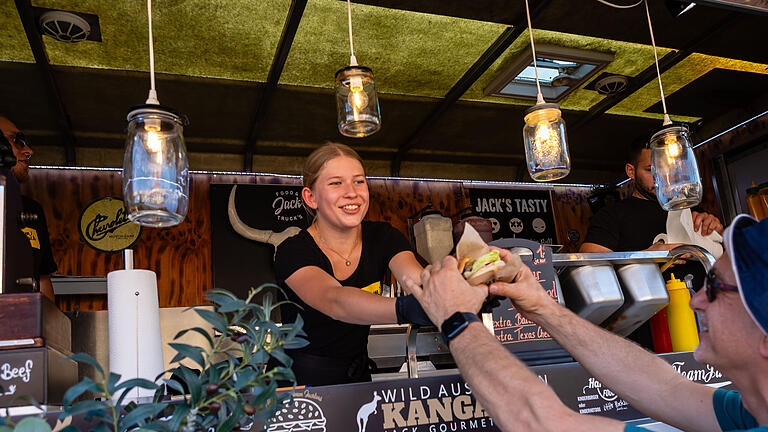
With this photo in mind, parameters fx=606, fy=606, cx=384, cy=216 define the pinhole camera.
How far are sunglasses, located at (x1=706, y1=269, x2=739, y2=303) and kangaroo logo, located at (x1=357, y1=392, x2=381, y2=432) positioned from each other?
2.32 feet

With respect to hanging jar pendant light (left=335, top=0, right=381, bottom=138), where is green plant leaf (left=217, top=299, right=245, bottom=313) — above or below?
below

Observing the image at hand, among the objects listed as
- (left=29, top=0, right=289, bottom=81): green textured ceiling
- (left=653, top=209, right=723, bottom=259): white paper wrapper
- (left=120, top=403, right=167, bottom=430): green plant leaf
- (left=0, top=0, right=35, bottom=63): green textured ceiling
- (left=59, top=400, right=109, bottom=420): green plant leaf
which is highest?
(left=0, top=0, right=35, bottom=63): green textured ceiling

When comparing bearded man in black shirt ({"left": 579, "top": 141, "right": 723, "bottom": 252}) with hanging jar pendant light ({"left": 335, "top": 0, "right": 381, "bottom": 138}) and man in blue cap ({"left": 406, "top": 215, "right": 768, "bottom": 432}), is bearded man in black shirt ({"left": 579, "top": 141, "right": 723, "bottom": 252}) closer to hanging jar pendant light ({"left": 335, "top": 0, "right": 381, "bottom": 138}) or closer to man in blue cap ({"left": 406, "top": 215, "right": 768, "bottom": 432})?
hanging jar pendant light ({"left": 335, "top": 0, "right": 381, "bottom": 138})

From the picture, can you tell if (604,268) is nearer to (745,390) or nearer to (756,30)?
(745,390)

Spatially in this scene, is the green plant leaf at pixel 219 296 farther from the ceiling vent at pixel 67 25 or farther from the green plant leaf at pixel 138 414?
the ceiling vent at pixel 67 25

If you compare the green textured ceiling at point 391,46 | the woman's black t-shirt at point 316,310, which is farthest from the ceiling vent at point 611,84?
the woman's black t-shirt at point 316,310

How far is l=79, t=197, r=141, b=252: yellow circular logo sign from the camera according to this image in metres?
4.97

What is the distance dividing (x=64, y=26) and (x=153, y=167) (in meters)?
2.43

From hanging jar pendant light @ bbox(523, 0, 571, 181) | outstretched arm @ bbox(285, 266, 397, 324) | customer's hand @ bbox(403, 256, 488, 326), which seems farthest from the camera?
hanging jar pendant light @ bbox(523, 0, 571, 181)

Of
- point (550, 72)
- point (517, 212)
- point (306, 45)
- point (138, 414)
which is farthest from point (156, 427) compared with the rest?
point (517, 212)

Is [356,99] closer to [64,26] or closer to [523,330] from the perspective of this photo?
[523,330]

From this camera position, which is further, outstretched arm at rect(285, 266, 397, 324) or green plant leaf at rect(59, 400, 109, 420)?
outstretched arm at rect(285, 266, 397, 324)

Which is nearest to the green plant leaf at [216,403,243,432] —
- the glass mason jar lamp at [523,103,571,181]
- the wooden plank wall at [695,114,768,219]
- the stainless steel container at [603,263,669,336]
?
the stainless steel container at [603,263,669,336]

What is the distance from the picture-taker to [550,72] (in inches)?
174
